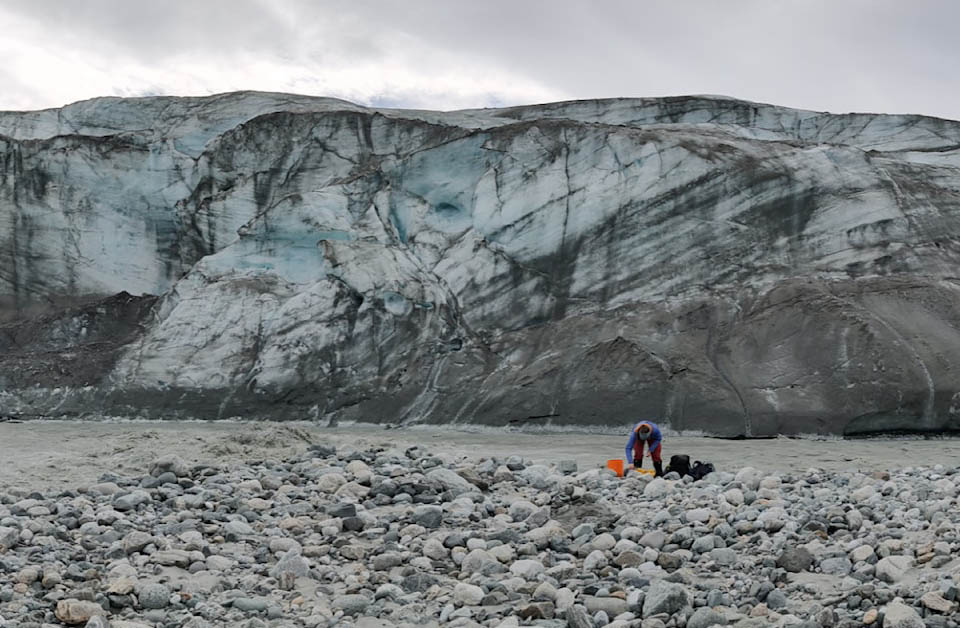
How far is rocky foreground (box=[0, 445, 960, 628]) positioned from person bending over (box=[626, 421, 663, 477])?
4.39 ft

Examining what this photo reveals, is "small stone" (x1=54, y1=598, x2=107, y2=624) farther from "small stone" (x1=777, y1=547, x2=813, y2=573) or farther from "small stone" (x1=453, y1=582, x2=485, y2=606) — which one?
"small stone" (x1=777, y1=547, x2=813, y2=573)

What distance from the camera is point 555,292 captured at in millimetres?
21891

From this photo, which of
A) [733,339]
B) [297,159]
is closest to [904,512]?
[733,339]

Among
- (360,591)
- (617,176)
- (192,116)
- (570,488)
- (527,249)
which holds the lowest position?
(360,591)

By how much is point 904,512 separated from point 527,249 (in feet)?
48.4

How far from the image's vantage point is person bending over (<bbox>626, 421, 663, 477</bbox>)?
1210cm

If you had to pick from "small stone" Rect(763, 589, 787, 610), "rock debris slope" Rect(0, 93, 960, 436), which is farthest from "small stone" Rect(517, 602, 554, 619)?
"rock debris slope" Rect(0, 93, 960, 436)

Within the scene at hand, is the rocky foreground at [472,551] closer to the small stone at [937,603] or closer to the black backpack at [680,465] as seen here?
the small stone at [937,603]

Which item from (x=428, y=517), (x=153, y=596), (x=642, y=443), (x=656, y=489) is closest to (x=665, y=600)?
(x=428, y=517)

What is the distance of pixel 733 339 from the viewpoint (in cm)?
1953

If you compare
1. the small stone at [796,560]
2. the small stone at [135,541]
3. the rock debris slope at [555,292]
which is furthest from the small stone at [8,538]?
the rock debris slope at [555,292]

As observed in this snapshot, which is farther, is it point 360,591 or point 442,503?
point 442,503

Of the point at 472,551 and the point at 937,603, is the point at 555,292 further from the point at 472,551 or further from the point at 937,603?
the point at 937,603

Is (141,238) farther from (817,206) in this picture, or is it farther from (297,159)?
(817,206)
